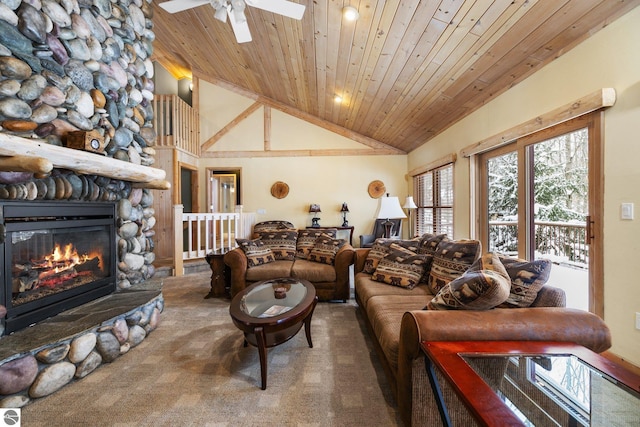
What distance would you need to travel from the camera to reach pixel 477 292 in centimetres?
129

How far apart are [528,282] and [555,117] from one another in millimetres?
1601

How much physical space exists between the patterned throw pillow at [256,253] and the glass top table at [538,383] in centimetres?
249

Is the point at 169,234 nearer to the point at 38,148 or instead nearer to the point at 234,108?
the point at 234,108

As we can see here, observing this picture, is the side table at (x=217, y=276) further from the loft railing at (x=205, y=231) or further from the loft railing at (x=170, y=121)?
the loft railing at (x=170, y=121)

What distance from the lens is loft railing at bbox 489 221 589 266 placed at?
2.23 m

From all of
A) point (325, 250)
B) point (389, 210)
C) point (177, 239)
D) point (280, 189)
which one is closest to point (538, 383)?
point (325, 250)

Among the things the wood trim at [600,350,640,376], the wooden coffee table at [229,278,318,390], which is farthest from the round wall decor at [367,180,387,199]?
the wood trim at [600,350,640,376]

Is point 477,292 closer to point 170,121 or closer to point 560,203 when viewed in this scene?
point 560,203

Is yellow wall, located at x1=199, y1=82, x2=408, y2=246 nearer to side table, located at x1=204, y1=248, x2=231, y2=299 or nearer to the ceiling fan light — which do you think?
side table, located at x1=204, y1=248, x2=231, y2=299

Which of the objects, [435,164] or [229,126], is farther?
[229,126]

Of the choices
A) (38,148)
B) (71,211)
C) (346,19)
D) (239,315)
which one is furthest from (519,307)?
(71,211)

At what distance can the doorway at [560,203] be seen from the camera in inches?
76.1

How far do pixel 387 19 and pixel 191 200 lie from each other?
18.0 feet

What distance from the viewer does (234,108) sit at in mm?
6051
